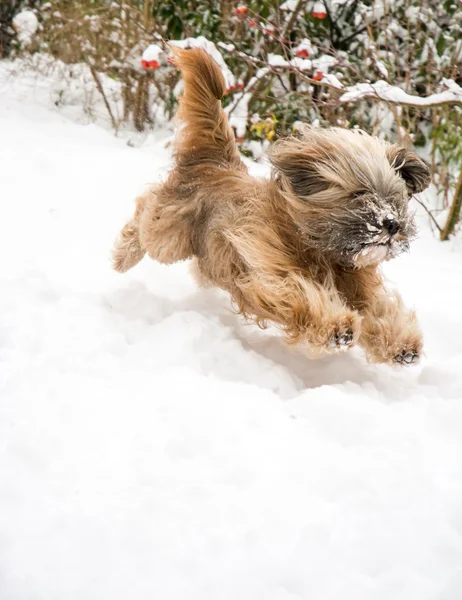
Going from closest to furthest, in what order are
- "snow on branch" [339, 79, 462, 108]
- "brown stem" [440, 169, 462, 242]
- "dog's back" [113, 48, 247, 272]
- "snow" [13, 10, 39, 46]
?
1. "dog's back" [113, 48, 247, 272]
2. "snow on branch" [339, 79, 462, 108]
3. "brown stem" [440, 169, 462, 242]
4. "snow" [13, 10, 39, 46]

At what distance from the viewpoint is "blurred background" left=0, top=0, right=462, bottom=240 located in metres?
5.62

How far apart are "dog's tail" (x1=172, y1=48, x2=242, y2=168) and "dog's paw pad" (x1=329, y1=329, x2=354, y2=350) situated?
4.44 feet

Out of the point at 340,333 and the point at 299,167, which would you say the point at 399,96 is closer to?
the point at 299,167

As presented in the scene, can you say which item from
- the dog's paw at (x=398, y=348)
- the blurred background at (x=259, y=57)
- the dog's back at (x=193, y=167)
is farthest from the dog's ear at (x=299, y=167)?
the blurred background at (x=259, y=57)

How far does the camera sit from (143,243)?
3.49m

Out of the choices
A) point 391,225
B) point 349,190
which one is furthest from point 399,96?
point 391,225

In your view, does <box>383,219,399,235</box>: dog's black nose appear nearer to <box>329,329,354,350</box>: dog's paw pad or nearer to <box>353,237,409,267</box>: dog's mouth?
<box>353,237,409,267</box>: dog's mouth

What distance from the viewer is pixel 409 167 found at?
2.73m

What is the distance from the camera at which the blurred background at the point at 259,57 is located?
18.4ft

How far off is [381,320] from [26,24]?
7299mm

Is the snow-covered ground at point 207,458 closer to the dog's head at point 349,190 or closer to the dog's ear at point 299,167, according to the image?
the dog's head at point 349,190

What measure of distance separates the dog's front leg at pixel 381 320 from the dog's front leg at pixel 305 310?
109 mm

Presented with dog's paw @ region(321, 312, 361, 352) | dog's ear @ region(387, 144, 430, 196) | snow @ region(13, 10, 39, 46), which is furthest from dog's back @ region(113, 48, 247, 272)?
snow @ region(13, 10, 39, 46)

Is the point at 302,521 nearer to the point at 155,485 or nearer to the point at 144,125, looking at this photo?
the point at 155,485
